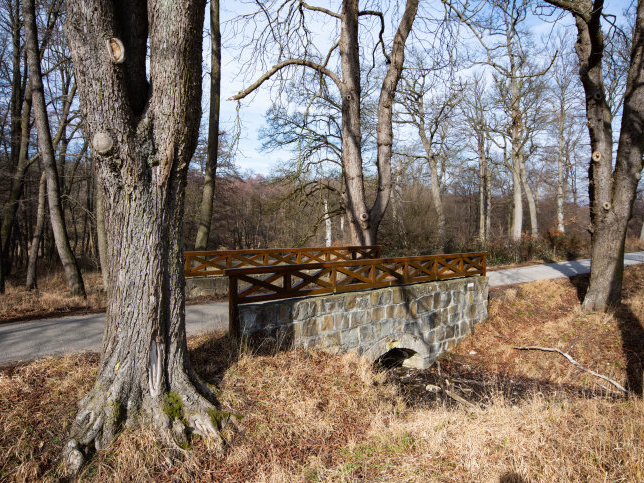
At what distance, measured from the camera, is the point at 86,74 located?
290cm

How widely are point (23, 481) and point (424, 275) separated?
273 inches

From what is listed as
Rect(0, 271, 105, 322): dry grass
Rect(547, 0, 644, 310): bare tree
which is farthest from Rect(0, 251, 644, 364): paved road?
Rect(547, 0, 644, 310): bare tree

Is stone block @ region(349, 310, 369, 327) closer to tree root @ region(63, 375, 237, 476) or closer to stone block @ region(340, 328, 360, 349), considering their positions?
stone block @ region(340, 328, 360, 349)

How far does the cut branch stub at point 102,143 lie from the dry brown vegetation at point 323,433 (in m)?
2.19

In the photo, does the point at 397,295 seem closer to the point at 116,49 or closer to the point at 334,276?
the point at 334,276

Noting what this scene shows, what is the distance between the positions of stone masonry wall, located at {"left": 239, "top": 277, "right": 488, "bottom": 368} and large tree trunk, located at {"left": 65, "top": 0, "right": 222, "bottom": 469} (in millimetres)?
1696

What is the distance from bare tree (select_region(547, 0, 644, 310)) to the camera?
7551 millimetres

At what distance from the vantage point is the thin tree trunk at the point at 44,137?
7.96 meters

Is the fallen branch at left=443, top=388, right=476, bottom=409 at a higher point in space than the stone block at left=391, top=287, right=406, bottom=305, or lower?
lower

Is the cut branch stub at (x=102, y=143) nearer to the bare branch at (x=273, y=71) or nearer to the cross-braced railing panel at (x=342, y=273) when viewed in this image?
the cross-braced railing panel at (x=342, y=273)

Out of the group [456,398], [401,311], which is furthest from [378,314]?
[456,398]

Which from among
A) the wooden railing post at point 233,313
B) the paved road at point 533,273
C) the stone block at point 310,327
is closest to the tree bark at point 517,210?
the paved road at point 533,273

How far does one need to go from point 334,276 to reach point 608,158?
6.68 m

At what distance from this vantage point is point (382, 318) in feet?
21.7
